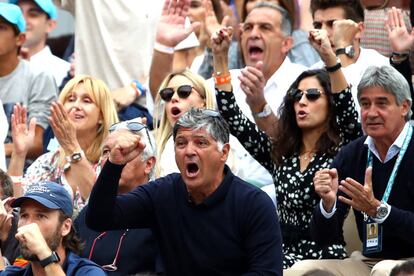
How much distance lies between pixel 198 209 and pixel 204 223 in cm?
10

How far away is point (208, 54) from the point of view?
458 inches

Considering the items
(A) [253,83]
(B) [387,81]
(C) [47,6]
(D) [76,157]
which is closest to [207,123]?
(B) [387,81]

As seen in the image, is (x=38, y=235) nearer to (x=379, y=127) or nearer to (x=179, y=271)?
(x=179, y=271)

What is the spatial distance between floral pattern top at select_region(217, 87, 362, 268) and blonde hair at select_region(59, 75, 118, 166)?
1.06 metres

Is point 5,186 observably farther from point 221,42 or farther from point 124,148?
point 221,42

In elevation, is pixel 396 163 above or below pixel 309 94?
below

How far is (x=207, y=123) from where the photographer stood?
7688mm

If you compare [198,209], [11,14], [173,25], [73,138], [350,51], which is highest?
[11,14]

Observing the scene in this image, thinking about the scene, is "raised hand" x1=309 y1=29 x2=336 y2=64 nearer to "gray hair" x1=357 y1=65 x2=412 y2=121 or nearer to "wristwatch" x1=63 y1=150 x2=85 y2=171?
"gray hair" x1=357 y1=65 x2=412 y2=121

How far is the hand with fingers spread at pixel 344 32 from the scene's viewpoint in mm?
9898

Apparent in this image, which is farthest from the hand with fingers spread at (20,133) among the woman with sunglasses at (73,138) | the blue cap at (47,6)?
the blue cap at (47,6)

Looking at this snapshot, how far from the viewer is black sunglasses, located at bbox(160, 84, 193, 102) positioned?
972cm

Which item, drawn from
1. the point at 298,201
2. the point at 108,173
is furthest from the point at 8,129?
the point at 108,173

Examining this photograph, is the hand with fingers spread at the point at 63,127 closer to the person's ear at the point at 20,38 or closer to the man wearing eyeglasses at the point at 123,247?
the man wearing eyeglasses at the point at 123,247
